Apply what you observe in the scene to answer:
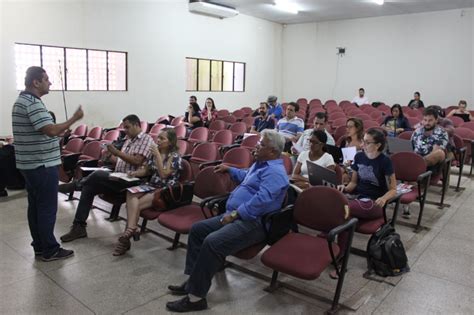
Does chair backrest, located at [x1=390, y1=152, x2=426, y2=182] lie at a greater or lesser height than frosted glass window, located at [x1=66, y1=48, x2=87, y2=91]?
lesser

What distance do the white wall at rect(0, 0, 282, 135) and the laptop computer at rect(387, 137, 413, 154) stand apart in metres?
7.24

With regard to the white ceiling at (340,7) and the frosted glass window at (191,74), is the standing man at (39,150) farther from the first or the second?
the white ceiling at (340,7)

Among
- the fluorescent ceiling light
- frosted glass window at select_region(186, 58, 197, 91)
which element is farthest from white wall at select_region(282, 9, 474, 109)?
frosted glass window at select_region(186, 58, 197, 91)

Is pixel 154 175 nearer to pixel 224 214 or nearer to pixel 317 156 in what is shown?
pixel 224 214

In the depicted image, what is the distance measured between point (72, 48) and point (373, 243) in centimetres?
852

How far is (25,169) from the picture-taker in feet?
10.2

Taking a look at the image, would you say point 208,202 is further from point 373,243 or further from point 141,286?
point 373,243

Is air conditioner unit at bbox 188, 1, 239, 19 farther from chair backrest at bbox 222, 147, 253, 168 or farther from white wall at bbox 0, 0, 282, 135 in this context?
chair backrest at bbox 222, 147, 253, 168

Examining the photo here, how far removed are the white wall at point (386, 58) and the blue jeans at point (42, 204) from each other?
12.4 m

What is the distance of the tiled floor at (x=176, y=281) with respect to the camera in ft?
8.55

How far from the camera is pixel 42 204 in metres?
3.19

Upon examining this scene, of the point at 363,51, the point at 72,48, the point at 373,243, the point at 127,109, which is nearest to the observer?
the point at 373,243

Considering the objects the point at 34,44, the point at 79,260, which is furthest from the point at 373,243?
the point at 34,44

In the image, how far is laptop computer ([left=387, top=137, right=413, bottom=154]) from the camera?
4.96 metres
